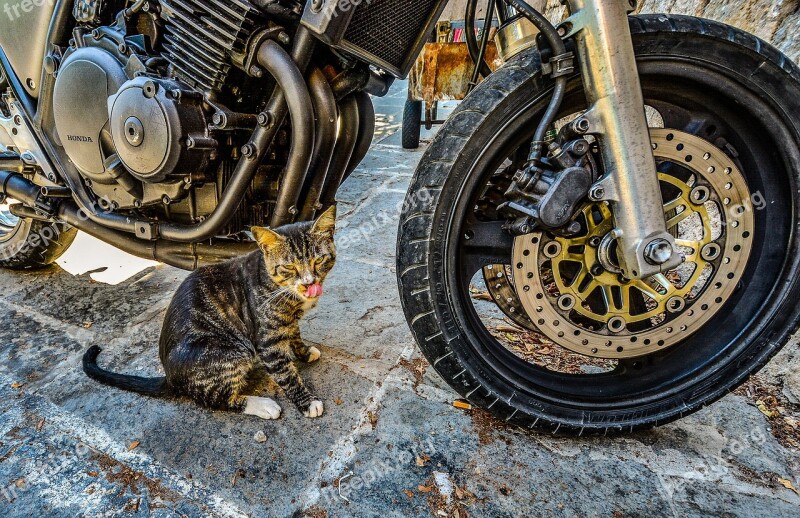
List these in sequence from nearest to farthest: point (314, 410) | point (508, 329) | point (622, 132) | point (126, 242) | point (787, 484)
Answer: point (622, 132) < point (787, 484) < point (314, 410) < point (126, 242) < point (508, 329)

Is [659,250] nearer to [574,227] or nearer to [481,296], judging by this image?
[574,227]

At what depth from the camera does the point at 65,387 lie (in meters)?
1.57

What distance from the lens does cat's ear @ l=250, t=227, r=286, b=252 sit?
56.2 inches

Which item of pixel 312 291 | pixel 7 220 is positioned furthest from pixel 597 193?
pixel 7 220

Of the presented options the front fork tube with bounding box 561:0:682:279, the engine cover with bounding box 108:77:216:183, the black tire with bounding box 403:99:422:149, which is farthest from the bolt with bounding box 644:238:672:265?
the black tire with bounding box 403:99:422:149

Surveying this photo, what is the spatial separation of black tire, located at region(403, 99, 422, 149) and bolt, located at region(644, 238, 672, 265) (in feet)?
13.3

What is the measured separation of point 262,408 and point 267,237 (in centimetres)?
59

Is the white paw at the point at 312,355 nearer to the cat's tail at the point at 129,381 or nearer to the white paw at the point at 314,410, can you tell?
the white paw at the point at 314,410

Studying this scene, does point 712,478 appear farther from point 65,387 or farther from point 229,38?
point 65,387

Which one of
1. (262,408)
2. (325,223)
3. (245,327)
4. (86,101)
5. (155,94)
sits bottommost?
(262,408)

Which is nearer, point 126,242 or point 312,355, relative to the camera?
point 312,355

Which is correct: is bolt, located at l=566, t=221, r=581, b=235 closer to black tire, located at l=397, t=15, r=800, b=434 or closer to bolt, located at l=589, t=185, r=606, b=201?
bolt, located at l=589, t=185, r=606, b=201

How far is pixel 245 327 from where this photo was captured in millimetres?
1583

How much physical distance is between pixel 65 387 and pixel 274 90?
1347 mm
